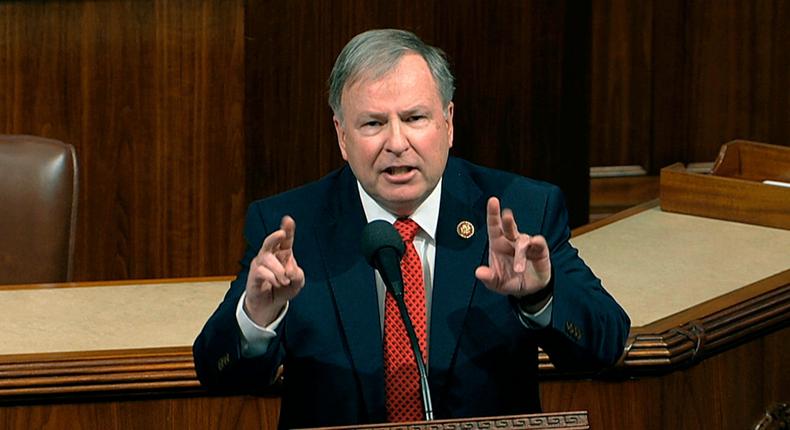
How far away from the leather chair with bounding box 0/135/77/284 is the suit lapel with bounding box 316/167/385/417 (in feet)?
3.26

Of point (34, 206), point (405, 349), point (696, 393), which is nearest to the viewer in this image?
point (405, 349)

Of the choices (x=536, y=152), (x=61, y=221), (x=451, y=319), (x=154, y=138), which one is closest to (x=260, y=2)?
(x=154, y=138)

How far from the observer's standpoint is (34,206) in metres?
3.36

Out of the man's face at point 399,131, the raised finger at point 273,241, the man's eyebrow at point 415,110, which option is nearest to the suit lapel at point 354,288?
the man's face at point 399,131

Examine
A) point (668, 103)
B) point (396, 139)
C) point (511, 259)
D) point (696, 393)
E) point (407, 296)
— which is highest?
point (396, 139)

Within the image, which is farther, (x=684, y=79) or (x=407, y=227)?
(x=684, y=79)

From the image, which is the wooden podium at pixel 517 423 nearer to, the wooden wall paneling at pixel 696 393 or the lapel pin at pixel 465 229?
the lapel pin at pixel 465 229

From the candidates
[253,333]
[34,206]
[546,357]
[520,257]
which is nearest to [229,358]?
[253,333]

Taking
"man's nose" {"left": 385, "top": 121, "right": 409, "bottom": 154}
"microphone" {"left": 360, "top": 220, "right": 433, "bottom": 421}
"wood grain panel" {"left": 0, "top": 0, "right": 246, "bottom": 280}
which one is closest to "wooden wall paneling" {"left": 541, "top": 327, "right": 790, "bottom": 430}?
"man's nose" {"left": 385, "top": 121, "right": 409, "bottom": 154}

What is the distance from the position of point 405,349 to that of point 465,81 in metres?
2.47

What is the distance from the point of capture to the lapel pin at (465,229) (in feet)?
8.15

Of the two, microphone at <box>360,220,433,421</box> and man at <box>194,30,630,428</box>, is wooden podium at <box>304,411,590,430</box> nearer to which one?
microphone at <box>360,220,433,421</box>

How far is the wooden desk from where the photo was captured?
2.80 meters

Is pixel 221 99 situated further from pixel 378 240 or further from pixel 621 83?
pixel 378 240
